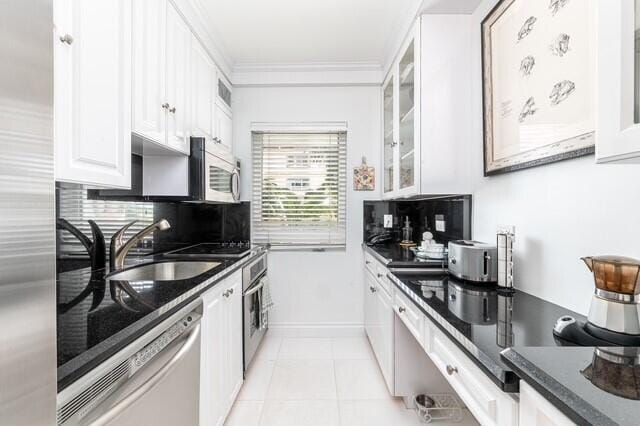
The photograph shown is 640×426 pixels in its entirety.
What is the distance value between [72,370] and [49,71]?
600 millimetres

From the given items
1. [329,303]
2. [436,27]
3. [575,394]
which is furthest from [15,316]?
[329,303]

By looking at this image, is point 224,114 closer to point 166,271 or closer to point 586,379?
point 166,271

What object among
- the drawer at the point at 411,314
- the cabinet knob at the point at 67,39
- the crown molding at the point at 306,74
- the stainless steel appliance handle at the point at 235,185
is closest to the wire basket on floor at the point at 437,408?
the drawer at the point at 411,314

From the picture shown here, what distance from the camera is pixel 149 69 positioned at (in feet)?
4.94

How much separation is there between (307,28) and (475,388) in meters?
2.37

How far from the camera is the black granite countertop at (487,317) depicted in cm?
79

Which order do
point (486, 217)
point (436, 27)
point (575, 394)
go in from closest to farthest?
point (575, 394)
point (486, 217)
point (436, 27)

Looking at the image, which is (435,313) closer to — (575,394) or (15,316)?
(575,394)

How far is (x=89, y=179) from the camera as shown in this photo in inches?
42.9

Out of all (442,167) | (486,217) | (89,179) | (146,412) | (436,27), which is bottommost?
(146,412)

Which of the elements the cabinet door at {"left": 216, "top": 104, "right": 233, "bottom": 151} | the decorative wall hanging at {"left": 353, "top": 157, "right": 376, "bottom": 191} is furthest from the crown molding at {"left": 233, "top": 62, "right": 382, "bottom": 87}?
the decorative wall hanging at {"left": 353, "top": 157, "right": 376, "bottom": 191}

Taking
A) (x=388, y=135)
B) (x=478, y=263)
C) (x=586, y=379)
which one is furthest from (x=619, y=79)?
(x=388, y=135)

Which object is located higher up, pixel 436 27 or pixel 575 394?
pixel 436 27

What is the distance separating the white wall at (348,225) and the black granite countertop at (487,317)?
148cm
